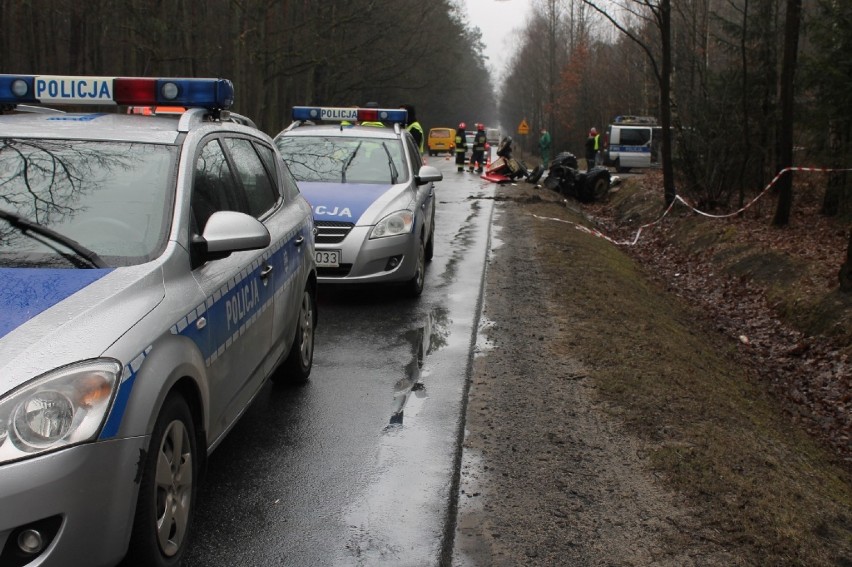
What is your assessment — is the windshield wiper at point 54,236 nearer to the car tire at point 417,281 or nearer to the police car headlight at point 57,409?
the police car headlight at point 57,409

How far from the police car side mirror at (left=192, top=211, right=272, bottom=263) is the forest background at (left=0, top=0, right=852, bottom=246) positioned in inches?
477

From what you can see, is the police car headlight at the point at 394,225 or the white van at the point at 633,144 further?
the white van at the point at 633,144

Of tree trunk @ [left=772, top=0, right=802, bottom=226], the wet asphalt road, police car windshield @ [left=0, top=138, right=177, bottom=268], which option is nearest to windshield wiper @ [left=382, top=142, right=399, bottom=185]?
the wet asphalt road

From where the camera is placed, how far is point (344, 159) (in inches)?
418

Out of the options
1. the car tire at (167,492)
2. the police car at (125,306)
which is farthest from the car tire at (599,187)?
the car tire at (167,492)

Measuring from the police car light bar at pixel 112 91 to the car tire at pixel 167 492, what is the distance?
201 centimetres

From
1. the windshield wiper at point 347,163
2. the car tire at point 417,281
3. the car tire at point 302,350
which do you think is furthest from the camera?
the windshield wiper at point 347,163

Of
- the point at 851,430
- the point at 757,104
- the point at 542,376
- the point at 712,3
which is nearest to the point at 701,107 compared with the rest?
the point at 757,104

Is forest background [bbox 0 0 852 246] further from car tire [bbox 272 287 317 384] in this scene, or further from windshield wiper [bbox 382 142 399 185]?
car tire [bbox 272 287 317 384]

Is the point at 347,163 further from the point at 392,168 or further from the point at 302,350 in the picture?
the point at 302,350

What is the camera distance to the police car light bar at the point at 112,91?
501 cm

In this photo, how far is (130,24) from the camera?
2606 cm

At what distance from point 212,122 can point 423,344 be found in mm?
3257

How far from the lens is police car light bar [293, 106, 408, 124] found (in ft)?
38.8
